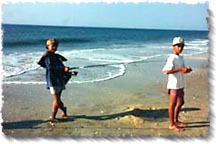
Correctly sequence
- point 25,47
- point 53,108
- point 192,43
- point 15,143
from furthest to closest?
point 25,47
point 192,43
point 53,108
point 15,143

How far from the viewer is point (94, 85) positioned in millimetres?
2561

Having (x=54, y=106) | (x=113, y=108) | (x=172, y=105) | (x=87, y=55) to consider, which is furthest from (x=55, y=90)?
(x=172, y=105)

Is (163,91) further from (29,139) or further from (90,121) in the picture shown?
(29,139)

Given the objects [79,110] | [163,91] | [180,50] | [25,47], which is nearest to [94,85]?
[79,110]

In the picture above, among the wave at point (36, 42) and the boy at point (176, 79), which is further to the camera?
the wave at point (36, 42)

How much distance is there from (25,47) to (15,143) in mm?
1390

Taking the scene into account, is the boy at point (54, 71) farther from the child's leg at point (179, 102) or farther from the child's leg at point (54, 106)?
the child's leg at point (179, 102)

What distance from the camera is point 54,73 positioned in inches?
88.9

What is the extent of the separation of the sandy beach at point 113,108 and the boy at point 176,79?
0.07 m

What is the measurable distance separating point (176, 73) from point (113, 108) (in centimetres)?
45

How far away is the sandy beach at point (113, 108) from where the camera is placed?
2260mm

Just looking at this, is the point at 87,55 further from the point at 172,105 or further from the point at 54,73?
the point at 172,105

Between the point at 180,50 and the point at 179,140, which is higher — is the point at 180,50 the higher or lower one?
the higher one

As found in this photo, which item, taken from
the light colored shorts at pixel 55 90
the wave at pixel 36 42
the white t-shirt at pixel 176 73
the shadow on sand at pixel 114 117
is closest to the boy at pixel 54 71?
the light colored shorts at pixel 55 90
